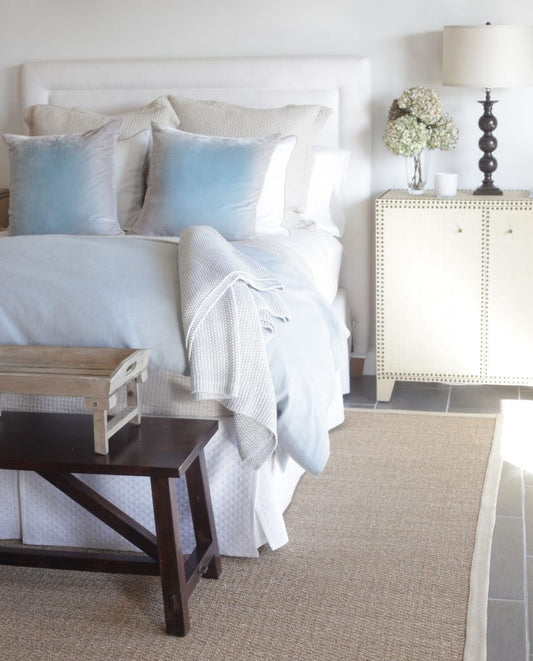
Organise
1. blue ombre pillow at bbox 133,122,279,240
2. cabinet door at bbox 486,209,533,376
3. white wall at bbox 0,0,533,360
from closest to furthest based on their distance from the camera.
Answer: blue ombre pillow at bbox 133,122,279,240 < cabinet door at bbox 486,209,533,376 < white wall at bbox 0,0,533,360

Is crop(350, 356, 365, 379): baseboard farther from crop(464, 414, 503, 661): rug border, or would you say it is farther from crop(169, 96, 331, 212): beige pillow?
crop(464, 414, 503, 661): rug border

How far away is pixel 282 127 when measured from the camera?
3.92 m

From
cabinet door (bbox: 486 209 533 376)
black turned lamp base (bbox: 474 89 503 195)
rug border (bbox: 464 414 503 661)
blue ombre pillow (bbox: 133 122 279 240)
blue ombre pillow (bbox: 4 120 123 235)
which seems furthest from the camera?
black turned lamp base (bbox: 474 89 503 195)

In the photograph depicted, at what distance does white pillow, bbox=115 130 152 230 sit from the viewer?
386cm

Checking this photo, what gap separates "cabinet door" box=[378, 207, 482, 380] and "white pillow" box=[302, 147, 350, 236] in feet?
1.15

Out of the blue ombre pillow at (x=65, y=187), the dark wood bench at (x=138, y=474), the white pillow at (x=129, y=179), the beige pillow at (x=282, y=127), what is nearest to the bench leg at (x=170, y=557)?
the dark wood bench at (x=138, y=474)

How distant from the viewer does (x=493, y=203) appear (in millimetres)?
3748

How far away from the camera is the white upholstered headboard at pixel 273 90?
4.19 m

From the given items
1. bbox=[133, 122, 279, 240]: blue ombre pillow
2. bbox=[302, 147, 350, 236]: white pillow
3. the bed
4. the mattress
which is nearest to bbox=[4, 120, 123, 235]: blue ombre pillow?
the bed

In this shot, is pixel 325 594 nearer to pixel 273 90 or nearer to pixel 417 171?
pixel 417 171

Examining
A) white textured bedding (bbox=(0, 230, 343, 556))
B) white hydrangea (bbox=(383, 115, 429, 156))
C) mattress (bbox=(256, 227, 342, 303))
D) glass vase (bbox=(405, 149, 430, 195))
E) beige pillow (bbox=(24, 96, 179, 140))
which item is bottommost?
white textured bedding (bbox=(0, 230, 343, 556))

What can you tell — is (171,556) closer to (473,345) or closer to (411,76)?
(473,345)

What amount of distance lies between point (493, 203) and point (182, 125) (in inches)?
51.5

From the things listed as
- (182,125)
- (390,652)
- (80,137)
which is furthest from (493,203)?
(390,652)
